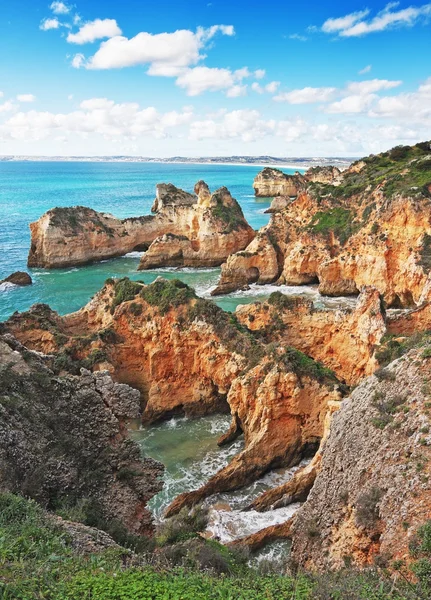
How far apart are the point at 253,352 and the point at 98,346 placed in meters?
6.88

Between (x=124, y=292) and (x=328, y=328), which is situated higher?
(x=124, y=292)

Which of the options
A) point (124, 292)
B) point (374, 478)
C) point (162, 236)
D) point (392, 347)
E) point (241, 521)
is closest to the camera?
point (374, 478)

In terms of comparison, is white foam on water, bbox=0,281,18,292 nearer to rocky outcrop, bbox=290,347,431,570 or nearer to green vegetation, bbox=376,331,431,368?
green vegetation, bbox=376,331,431,368

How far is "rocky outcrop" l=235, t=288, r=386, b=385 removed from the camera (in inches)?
774

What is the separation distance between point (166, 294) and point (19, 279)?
2980cm

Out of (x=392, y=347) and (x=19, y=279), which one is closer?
(x=392, y=347)

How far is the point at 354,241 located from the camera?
132ft

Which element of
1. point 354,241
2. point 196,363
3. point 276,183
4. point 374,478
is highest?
point 276,183

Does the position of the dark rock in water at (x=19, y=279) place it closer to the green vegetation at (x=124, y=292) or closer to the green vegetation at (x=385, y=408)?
the green vegetation at (x=124, y=292)

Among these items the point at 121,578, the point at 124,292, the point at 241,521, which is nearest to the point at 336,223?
the point at 124,292

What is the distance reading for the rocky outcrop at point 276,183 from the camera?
360ft

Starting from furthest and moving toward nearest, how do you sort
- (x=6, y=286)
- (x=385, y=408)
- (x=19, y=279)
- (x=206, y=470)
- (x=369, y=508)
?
1. (x=19, y=279)
2. (x=6, y=286)
3. (x=206, y=470)
4. (x=385, y=408)
5. (x=369, y=508)

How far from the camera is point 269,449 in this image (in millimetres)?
16531

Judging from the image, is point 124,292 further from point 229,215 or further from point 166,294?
point 229,215
